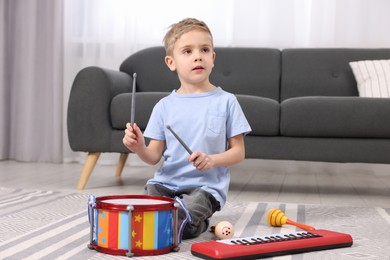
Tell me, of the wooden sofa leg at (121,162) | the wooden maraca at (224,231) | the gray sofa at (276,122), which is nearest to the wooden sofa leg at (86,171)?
the gray sofa at (276,122)

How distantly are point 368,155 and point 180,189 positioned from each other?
1.12 meters

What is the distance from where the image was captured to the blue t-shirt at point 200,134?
169cm

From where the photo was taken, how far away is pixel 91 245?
1394 mm

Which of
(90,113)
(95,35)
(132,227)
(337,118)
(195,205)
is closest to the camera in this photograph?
(132,227)

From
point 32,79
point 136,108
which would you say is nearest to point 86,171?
point 136,108

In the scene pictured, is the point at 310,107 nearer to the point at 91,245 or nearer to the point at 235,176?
the point at 235,176

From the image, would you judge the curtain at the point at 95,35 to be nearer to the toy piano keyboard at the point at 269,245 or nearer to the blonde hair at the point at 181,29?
the blonde hair at the point at 181,29

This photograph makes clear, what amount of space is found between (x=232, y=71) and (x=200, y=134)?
1626 millimetres

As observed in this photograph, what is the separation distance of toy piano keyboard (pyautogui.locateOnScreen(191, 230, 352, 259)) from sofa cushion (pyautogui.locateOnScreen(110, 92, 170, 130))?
1263 mm

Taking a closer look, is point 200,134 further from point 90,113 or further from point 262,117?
point 90,113

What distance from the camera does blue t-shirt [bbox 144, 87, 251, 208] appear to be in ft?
5.56

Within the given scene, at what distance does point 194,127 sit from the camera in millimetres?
1705

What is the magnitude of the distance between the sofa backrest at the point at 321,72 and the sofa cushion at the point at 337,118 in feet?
1.99

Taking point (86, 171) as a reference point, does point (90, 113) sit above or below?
above
